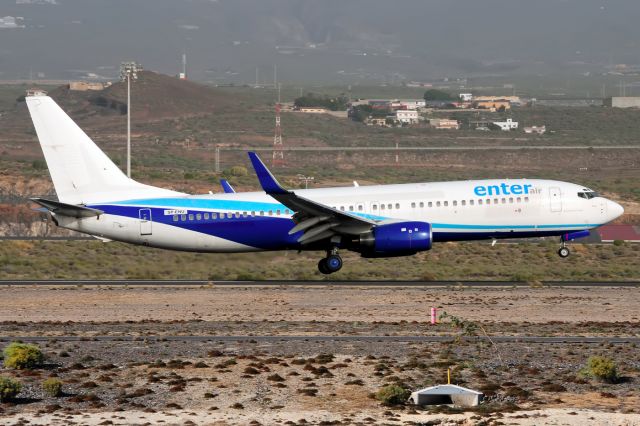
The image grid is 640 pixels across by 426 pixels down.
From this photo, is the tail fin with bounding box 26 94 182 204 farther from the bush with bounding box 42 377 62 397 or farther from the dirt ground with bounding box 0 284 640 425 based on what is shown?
the bush with bounding box 42 377 62 397

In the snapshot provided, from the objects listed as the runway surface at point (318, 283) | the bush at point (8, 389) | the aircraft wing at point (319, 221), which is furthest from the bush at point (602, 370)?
the aircraft wing at point (319, 221)

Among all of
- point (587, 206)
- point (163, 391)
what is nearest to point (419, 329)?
point (163, 391)

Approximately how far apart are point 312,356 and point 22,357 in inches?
315

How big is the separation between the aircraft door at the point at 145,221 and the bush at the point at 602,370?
1042 inches

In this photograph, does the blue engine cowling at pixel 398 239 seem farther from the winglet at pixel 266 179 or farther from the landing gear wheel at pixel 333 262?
the winglet at pixel 266 179

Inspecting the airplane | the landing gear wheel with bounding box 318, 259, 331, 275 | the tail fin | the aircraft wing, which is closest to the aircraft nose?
the airplane

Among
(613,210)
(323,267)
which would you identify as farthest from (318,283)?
(613,210)

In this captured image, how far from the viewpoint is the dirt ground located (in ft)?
89.0

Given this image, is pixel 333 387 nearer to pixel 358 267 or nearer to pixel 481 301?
pixel 481 301

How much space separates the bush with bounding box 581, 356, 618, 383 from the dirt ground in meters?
0.18

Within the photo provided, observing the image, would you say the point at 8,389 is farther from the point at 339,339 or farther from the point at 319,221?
the point at 319,221

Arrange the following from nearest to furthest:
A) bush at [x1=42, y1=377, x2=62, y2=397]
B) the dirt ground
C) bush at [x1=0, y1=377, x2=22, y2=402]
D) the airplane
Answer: the dirt ground
bush at [x1=0, y1=377, x2=22, y2=402]
bush at [x1=42, y1=377, x2=62, y2=397]
the airplane

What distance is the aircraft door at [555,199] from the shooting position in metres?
53.7

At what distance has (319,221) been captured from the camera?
51844 millimetres
